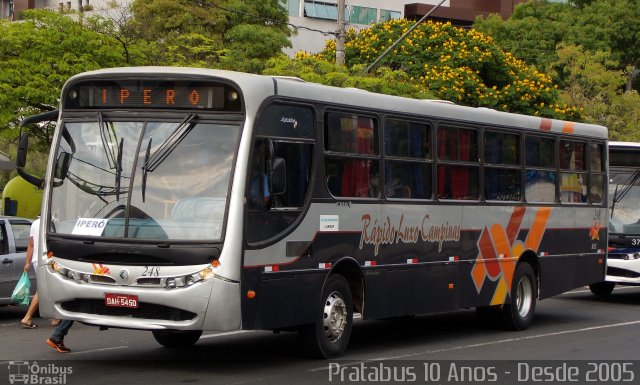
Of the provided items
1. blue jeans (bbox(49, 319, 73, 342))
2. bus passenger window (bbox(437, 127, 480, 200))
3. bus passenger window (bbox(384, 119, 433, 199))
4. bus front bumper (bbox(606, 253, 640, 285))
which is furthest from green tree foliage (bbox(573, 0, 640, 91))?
blue jeans (bbox(49, 319, 73, 342))

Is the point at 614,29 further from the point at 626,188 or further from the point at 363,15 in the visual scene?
the point at 626,188

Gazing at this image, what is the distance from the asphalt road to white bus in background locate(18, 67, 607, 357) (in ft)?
1.65

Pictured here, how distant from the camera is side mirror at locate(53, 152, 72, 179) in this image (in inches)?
460

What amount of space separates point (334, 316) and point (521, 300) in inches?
196

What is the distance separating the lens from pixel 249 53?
1866 inches

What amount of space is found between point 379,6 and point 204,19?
28168 millimetres

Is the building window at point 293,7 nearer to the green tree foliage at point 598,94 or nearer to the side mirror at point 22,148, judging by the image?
the green tree foliage at point 598,94

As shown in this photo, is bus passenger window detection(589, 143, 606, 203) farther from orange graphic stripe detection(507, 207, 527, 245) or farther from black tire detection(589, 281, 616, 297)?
black tire detection(589, 281, 616, 297)

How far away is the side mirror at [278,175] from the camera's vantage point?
11.3 metres

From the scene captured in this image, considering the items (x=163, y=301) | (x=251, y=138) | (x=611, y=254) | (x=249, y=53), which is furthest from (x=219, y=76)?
(x=249, y=53)

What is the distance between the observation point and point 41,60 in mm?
28328

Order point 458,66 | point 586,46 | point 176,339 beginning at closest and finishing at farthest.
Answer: point 176,339 < point 458,66 < point 586,46

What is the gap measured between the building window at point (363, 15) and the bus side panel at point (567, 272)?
56497 millimetres

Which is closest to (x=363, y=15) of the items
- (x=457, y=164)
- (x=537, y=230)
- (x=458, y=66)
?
(x=458, y=66)
